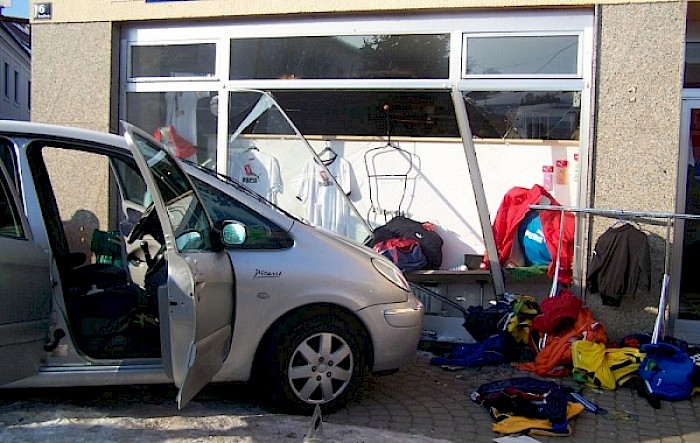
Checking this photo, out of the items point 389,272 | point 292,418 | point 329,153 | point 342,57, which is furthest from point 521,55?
point 292,418

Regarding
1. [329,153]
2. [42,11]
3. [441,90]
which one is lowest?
[329,153]

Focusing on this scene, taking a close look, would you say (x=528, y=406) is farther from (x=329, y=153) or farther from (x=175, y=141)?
(x=175, y=141)

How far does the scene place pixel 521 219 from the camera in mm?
7117

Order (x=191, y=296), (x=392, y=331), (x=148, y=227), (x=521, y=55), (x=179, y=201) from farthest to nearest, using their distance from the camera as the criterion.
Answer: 1. (x=521, y=55)
2. (x=148, y=227)
3. (x=392, y=331)
4. (x=179, y=201)
5. (x=191, y=296)

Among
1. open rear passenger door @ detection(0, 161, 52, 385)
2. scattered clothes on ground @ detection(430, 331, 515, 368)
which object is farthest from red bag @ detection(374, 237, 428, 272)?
open rear passenger door @ detection(0, 161, 52, 385)

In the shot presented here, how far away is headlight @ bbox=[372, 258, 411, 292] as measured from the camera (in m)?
4.87

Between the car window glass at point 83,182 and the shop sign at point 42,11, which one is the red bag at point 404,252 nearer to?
the car window glass at point 83,182

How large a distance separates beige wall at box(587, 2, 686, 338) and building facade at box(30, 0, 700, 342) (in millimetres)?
13

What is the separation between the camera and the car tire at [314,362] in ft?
14.8

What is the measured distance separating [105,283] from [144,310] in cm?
50

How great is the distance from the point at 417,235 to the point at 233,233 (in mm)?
3193

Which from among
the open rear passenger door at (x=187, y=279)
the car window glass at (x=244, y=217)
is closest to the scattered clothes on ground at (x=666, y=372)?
the car window glass at (x=244, y=217)

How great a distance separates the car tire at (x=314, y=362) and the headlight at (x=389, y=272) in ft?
1.34

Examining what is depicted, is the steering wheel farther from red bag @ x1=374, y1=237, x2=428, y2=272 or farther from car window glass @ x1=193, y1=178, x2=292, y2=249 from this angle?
red bag @ x1=374, y1=237, x2=428, y2=272
